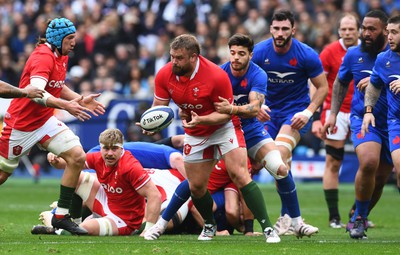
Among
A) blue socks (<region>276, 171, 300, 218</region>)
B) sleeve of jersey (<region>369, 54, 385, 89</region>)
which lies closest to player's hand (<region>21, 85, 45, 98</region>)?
blue socks (<region>276, 171, 300, 218</region>)

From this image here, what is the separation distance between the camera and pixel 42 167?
22750 mm

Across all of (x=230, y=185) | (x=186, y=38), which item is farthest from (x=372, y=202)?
(x=186, y=38)

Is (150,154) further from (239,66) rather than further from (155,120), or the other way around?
(155,120)

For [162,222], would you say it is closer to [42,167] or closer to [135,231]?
[135,231]

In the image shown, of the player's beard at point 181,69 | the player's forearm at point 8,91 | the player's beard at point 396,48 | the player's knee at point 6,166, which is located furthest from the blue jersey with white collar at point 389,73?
the player's knee at point 6,166

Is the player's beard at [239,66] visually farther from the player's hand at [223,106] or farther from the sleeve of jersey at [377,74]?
the sleeve of jersey at [377,74]

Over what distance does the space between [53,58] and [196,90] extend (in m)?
1.82

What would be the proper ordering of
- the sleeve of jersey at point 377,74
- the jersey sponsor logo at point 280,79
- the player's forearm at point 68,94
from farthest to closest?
the jersey sponsor logo at point 280,79, the player's forearm at point 68,94, the sleeve of jersey at point 377,74

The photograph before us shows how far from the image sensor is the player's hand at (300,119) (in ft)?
37.0

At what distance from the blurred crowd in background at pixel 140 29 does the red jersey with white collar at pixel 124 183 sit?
9785 millimetres

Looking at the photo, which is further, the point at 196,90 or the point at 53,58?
the point at 53,58

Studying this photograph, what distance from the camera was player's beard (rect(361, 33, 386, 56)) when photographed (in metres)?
11.0

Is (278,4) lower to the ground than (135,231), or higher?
higher

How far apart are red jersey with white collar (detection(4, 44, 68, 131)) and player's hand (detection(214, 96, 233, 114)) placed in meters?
2.01
